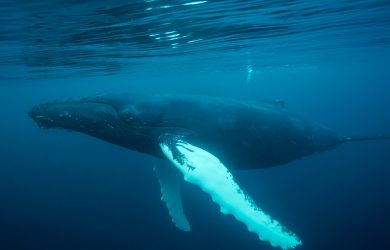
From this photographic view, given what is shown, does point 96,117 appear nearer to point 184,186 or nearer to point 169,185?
point 169,185

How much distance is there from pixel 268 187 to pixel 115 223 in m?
10.5

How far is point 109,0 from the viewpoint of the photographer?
10398 mm

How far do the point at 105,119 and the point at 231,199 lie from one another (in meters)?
3.48

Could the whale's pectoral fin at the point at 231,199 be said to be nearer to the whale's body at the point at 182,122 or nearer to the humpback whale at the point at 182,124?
the humpback whale at the point at 182,124

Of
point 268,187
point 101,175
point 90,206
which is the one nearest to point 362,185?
point 268,187

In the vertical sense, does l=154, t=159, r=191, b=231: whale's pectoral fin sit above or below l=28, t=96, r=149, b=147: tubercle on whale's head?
below

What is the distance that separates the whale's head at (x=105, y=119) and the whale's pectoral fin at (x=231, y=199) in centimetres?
178

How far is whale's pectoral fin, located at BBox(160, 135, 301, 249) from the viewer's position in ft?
18.2

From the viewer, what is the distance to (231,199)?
566 cm

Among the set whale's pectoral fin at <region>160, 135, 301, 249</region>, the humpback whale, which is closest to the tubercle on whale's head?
the humpback whale

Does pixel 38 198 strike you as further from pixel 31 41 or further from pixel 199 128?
pixel 199 128

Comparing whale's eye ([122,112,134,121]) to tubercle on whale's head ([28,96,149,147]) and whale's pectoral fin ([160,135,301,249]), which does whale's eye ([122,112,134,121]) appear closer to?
tubercle on whale's head ([28,96,149,147])

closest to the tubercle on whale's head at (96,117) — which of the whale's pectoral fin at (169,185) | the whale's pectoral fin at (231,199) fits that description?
the whale's pectoral fin at (231,199)

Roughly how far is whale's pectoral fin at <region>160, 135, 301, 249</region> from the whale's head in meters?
1.78
